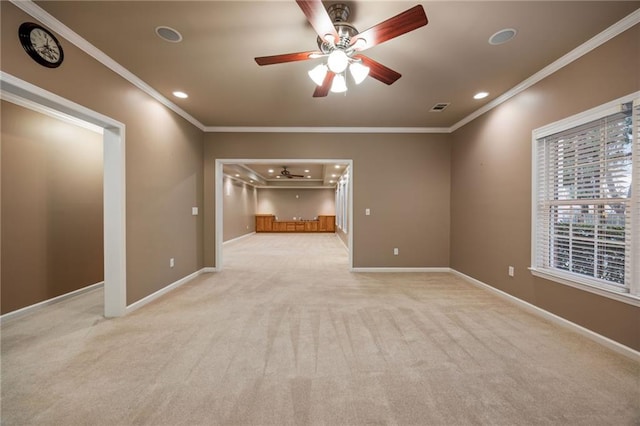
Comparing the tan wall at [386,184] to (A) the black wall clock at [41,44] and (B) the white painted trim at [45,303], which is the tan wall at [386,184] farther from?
(A) the black wall clock at [41,44]

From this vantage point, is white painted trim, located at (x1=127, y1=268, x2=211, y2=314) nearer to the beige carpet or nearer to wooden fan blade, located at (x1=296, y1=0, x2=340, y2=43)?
the beige carpet

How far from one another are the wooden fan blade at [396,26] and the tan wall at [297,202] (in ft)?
38.5

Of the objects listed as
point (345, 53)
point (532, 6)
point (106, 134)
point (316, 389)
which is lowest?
point (316, 389)

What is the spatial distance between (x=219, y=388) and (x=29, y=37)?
295 cm

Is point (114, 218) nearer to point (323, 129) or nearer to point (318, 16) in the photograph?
point (318, 16)

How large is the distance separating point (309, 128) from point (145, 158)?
2703mm

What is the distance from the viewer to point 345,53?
205 centimetres

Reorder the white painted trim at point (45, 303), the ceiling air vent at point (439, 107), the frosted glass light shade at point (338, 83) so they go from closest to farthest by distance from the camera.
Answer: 1. the frosted glass light shade at point (338, 83)
2. the white painted trim at point (45, 303)
3. the ceiling air vent at point (439, 107)

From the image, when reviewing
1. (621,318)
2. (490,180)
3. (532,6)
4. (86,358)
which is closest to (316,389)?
(86,358)

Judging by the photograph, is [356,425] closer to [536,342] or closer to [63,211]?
[536,342]

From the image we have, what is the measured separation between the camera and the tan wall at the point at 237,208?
9266 millimetres

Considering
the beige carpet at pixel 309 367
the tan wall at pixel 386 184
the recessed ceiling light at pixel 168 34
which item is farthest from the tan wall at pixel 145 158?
the recessed ceiling light at pixel 168 34

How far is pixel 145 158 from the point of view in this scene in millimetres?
3293

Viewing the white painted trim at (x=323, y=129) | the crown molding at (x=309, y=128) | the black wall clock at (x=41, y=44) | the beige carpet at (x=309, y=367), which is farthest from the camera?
the white painted trim at (x=323, y=129)
